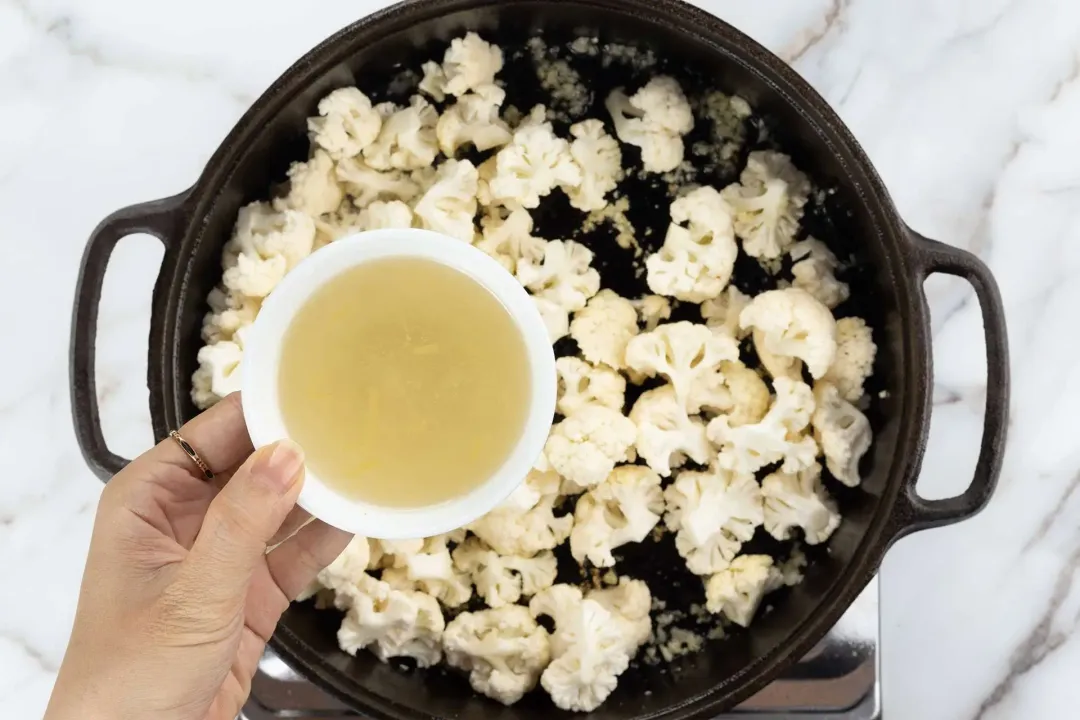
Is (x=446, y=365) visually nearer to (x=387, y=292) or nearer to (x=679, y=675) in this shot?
(x=387, y=292)

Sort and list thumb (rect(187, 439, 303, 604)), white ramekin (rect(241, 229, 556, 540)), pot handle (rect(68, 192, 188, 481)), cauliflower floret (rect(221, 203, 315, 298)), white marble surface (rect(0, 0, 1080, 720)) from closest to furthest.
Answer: thumb (rect(187, 439, 303, 604))
white ramekin (rect(241, 229, 556, 540))
pot handle (rect(68, 192, 188, 481))
cauliflower floret (rect(221, 203, 315, 298))
white marble surface (rect(0, 0, 1080, 720))

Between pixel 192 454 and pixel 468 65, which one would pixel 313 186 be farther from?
pixel 192 454

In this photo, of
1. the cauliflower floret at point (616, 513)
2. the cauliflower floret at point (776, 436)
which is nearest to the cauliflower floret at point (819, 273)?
the cauliflower floret at point (776, 436)

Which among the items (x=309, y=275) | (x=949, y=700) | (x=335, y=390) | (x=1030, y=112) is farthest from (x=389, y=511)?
(x=1030, y=112)

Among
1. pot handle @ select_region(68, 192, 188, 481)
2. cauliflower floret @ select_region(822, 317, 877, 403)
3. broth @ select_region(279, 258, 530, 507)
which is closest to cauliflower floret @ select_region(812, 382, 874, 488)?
cauliflower floret @ select_region(822, 317, 877, 403)

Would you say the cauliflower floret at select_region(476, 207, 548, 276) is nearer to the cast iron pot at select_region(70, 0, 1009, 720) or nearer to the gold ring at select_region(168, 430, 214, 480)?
the cast iron pot at select_region(70, 0, 1009, 720)
